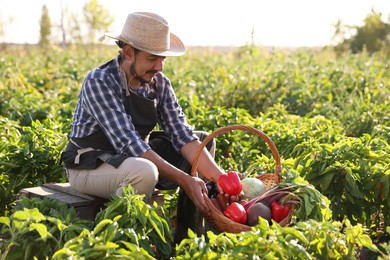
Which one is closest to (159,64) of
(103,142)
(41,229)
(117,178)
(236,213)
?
(103,142)

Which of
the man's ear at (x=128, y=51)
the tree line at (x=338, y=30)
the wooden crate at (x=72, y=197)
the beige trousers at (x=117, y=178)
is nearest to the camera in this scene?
the beige trousers at (x=117, y=178)

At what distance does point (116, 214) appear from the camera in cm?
301

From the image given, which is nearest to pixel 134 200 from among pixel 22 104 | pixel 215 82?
pixel 22 104

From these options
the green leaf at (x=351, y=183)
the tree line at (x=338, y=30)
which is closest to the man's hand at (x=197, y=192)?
the green leaf at (x=351, y=183)

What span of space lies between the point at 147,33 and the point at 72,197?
1.05 meters

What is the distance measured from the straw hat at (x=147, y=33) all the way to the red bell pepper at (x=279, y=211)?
3.64 feet

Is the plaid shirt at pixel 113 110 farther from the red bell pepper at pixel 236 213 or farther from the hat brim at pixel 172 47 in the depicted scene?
the red bell pepper at pixel 236 213

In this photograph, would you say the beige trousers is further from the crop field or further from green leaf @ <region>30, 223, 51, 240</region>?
green leaf @ <region>30, 223, 51, 240</region>

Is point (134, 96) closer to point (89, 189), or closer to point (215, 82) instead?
point (89, 189)

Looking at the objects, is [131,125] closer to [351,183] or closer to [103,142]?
[103,142]

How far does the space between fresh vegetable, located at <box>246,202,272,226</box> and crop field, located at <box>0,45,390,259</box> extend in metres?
0.15

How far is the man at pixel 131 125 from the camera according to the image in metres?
3.60

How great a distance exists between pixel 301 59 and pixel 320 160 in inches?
257

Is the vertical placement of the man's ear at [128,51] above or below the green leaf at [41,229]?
above
